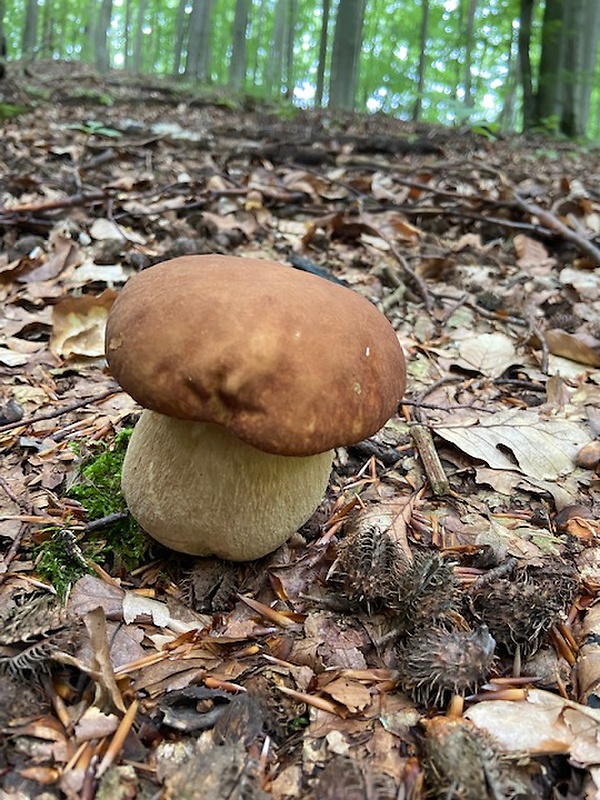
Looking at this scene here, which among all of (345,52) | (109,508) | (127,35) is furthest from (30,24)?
(109,508)

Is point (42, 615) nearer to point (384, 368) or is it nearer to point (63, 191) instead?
point (384, 368)

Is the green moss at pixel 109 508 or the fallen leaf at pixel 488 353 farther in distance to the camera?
the fallen leaf at pixel 488 353

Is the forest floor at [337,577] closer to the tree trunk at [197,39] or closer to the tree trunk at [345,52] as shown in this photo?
the tree trunk at [345,52]

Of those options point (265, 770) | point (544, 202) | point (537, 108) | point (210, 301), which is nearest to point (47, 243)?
point (210, 301)

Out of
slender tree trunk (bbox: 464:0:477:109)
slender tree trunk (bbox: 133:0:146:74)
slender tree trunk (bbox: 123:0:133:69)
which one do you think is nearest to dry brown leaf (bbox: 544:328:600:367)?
slender tree trunk (bbox: 464:0:477:109)

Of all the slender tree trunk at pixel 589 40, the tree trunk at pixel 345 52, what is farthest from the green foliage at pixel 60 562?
the tree trunk at pixel 345 52

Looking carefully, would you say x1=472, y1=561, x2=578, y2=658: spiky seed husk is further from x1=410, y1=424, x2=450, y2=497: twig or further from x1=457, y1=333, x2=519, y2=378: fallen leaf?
x1=457, y1=333, x2=519, y2=378: fallen leaf
